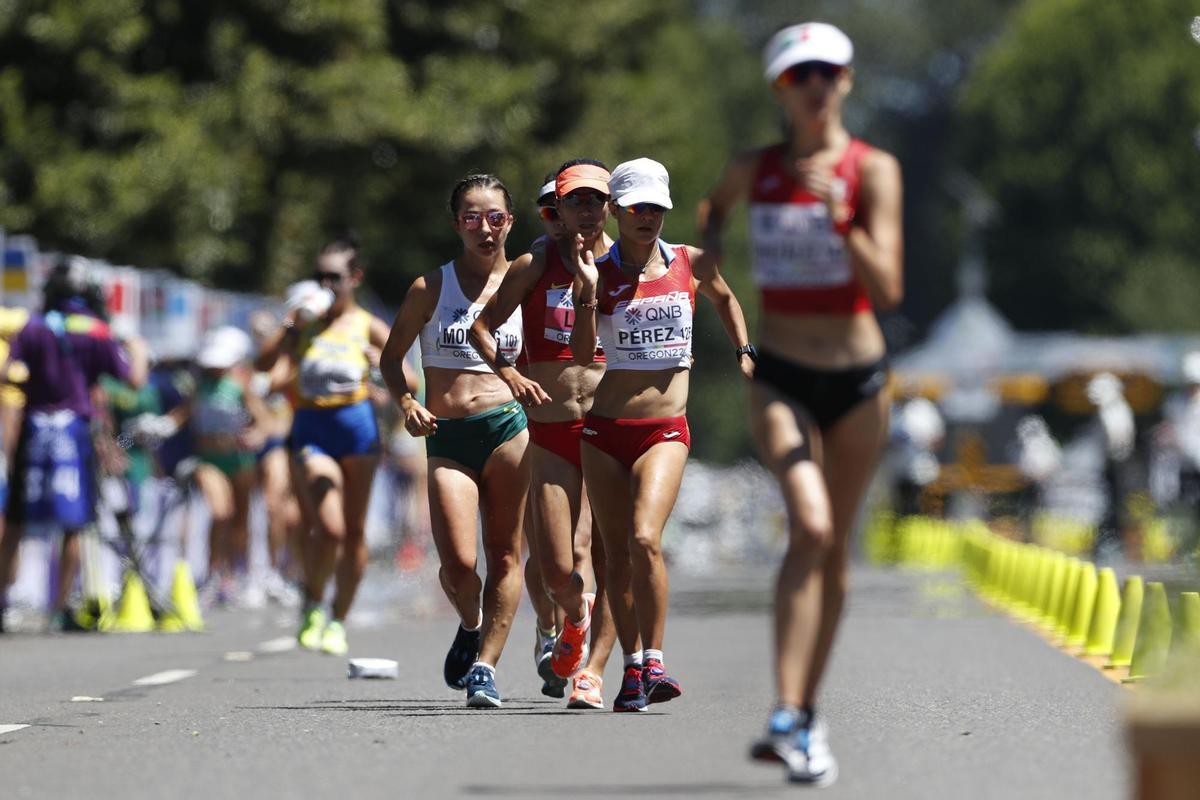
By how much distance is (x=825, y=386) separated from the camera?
313 inches

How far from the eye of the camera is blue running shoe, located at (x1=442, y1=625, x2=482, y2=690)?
36.6 feet

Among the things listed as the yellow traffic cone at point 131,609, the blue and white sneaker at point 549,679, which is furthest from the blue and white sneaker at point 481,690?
the yellow traffic cone at point 131,609

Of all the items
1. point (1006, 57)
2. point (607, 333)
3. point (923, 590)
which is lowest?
point (923, 590)

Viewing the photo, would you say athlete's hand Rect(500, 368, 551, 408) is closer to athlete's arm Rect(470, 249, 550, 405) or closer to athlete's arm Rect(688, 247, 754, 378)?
athlete's arm Rect(470, 249, 550, 405)

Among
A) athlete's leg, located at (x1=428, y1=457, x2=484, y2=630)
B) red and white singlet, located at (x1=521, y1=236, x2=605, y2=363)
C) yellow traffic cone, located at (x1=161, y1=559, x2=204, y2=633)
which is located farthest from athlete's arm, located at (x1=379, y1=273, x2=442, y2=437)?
yellow traffic cone, located at (x1=161, y1=559, x2=204, y2=633)

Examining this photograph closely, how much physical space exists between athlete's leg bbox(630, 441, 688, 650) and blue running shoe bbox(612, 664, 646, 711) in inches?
6.4

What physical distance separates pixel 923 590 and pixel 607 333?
586 inches

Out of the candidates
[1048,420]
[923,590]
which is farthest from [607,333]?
[1048,420]

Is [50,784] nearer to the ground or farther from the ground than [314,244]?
nearer to the ground

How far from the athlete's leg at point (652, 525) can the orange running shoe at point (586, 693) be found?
0.43 meters

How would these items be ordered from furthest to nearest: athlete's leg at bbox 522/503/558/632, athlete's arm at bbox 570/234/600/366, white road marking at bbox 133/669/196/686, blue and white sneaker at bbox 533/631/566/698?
white road marking at bbox 133/669/196/686 → athlete's leg at bbox 522/503/558/632 → blue and white sneaker at bbox 533/631/566/698 → athlete's arm at bbox 570/234/600/366

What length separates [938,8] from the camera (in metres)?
103

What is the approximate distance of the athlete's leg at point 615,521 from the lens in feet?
33.5

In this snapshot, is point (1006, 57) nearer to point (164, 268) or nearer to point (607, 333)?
point (164, 268)
